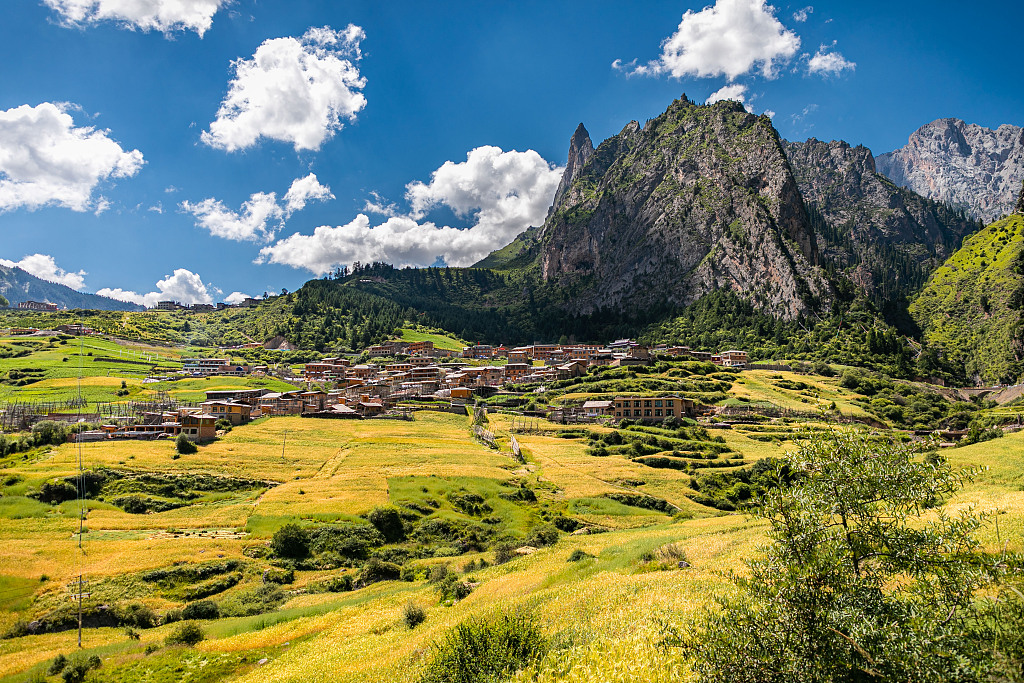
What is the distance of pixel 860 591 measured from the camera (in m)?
8.56

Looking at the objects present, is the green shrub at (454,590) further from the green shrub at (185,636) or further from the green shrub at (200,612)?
the green shrub at (200,612)

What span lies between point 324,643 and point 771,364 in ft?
437

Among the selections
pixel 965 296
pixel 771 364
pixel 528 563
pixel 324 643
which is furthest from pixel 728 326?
pixel 324 643

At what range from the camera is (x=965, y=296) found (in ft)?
541

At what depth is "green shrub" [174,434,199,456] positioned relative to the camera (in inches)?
2517

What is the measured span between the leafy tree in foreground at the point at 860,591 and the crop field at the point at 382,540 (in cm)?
205

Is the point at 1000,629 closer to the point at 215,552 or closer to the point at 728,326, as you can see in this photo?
the point at 215,552

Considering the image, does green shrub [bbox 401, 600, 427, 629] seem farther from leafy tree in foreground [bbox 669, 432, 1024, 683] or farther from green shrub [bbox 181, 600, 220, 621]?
leafy tree in foreground [bbox 669, 432, 1024, 683]

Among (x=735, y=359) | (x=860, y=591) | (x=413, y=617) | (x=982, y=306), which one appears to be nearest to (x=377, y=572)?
(x=413, y=617)

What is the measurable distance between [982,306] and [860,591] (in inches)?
8182

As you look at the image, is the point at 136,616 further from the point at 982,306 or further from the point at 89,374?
the point at 982,306

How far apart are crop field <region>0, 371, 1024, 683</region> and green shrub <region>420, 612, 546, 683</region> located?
2.53ft

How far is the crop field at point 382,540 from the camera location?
17766 mm

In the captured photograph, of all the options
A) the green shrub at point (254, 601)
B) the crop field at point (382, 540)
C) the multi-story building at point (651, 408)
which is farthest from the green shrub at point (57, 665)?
the multi-story building at point (651, 408)
